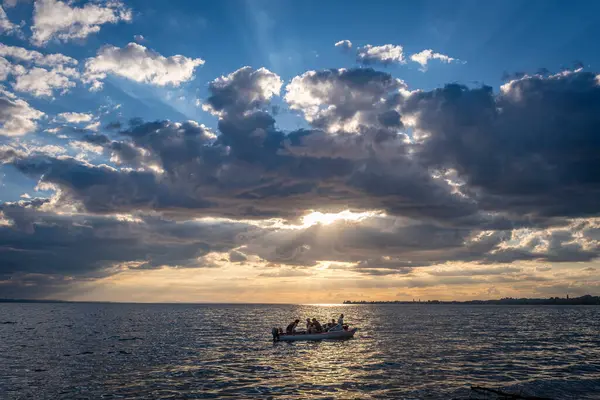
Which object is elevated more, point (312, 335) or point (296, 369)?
point (312, 335)

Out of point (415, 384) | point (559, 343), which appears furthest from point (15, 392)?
point (559, 343)

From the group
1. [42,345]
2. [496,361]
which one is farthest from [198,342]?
[496,361]

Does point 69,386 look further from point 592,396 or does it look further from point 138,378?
point 592,396

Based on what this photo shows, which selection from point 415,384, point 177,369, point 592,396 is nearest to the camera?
point 592,396

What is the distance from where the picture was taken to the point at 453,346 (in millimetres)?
64062

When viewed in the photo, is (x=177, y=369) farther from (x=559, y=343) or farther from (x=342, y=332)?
(x=559, y=343)

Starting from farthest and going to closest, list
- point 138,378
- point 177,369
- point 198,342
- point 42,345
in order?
point 198,342 → point 42,345 → point 177,369 → point 138,378

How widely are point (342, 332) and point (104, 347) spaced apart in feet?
120

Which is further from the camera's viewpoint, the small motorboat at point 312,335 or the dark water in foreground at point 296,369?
the small motorboat at point 312,335

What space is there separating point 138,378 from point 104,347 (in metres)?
29.6

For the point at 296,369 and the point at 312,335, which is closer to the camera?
the point at 296,369

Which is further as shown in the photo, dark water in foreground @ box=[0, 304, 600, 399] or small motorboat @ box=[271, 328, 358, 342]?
small motorboat @ box=[271, 328, 358, 342]

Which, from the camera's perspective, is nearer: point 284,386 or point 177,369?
point 284,386

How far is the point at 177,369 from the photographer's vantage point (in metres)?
45.3
